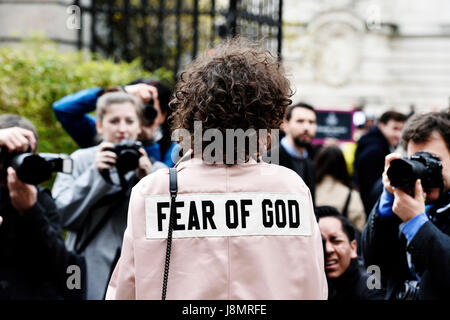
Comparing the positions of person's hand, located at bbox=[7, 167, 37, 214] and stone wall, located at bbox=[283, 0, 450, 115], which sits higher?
stone wall, located at bbox=[283, 0, 450, 115]

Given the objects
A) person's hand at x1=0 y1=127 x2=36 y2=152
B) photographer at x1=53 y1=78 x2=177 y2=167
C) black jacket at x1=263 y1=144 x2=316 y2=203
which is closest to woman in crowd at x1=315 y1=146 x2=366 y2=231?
black jacket at x1=263 y1=144 x2=316 y2=203

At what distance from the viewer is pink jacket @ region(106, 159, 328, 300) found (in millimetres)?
2250

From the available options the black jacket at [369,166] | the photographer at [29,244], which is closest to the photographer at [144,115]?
the photographer at [29,244]

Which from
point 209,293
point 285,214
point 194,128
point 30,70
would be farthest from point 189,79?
point 30,70

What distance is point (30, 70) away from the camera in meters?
5.74

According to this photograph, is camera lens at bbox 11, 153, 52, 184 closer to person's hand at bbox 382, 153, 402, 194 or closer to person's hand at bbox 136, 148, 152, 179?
person's hand at bbox 136, 148, 152, 179

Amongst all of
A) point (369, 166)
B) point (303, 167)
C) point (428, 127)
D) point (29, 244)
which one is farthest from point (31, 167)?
point (369, 166)

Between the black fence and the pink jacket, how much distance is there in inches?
162

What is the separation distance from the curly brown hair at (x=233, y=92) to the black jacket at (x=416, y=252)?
0.86 metres

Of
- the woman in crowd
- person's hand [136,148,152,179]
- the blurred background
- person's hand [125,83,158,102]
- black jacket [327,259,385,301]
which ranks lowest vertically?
black jacket [327,259,385,301]

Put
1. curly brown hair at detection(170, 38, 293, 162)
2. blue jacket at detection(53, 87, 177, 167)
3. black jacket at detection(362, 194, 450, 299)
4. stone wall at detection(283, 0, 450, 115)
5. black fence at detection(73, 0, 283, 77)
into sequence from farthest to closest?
stone wall at detection(283, 0, 450, 115)
black fence at detection(73, 0, 283, 77)
blue jacket at detection(53, 87, 177, 167)
black jacket at detection(362, 194, 450, 299)
curly brown hair at detection(170, 38, 293, 162)

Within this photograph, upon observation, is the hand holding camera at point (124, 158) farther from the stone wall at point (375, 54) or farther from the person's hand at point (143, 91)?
the stone wall at point (375, 54)

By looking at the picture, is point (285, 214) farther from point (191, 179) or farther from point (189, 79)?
point (189, 79)
